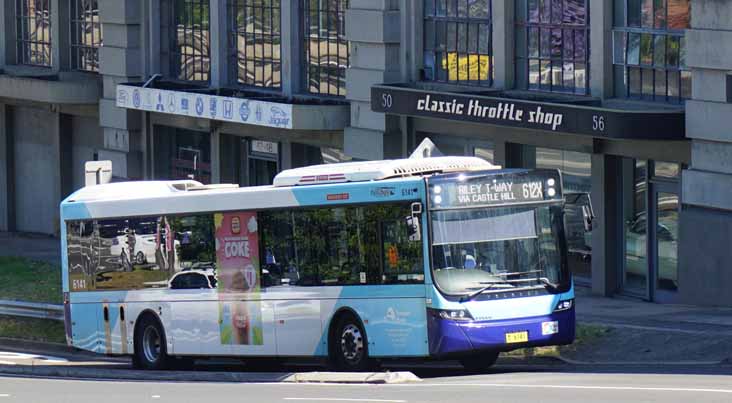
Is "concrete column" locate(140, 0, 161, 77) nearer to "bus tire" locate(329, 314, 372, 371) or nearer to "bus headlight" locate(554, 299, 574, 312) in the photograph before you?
"bus tire" locate(329, 314, 372, 371)

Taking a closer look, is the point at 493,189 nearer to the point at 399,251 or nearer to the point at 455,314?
the point at 399,251

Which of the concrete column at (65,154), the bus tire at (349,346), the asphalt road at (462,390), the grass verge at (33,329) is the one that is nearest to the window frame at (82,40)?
the concrete column at (65,154)

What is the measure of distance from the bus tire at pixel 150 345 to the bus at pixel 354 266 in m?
0.02

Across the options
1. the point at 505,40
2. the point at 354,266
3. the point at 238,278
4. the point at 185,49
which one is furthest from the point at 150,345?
the point at 185,49

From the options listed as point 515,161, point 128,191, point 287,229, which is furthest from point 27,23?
point 287,229

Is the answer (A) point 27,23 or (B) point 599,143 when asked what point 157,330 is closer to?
(B) point 599,143

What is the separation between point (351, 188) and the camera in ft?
68.6

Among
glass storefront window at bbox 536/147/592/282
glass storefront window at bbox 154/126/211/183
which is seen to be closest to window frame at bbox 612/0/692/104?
glass storefront window at bbox 536/147/592/282

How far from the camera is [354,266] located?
20875 millimetres

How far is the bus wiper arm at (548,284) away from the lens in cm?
2034

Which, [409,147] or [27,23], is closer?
[409,147]

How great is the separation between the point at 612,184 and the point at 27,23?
23.7 meters

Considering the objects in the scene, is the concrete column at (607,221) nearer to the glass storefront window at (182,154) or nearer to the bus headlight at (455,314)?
the bus headlight at (455,314)

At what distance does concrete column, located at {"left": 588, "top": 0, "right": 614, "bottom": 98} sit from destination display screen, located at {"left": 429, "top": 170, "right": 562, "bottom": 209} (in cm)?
947
